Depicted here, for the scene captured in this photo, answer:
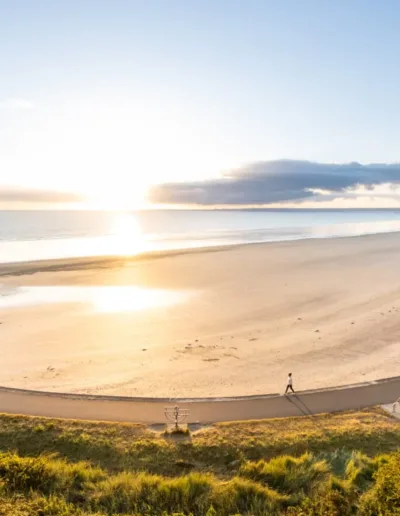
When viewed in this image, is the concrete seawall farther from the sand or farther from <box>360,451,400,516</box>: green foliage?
<box>360,451,400,516</box>: green foliage

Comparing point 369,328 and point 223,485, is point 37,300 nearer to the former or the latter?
point 369,328

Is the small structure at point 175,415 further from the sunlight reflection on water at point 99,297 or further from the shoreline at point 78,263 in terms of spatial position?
the shoreline at point 78,263

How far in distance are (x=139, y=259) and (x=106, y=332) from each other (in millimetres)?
30010

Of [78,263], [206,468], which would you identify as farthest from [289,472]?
[78,263]

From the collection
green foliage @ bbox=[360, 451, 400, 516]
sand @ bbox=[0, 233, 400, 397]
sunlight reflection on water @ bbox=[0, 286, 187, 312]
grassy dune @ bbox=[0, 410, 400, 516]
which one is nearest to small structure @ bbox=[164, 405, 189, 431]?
grassy dune @ bbox=[0, 410, 400, 516]

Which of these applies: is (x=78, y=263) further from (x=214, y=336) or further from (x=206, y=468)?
(x=206, y=468)

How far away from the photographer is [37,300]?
33.1 meters

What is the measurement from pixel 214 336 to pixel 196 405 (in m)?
8.64

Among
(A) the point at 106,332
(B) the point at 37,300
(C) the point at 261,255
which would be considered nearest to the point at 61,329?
(A) the point at 106,332

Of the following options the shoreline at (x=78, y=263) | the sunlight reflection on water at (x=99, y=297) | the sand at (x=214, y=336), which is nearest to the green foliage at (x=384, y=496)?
the sand at (x=214, y=336)

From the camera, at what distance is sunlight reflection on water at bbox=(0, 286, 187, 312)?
31712 mm

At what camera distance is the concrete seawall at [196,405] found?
1527cm

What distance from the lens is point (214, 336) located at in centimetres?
2458

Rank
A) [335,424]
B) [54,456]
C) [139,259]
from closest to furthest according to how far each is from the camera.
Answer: [54,456] → [335,424] → [139,259]
